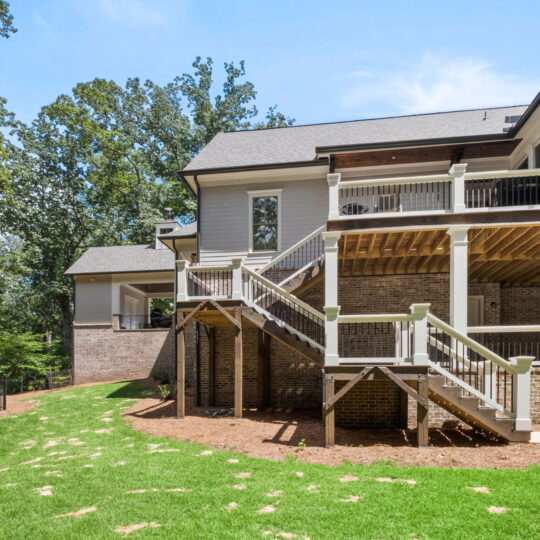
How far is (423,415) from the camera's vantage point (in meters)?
7.87

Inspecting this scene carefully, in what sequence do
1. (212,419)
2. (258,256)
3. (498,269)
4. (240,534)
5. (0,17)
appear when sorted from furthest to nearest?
(0,17) < (258,256) < (498,269) < (212,419) < (240,534)

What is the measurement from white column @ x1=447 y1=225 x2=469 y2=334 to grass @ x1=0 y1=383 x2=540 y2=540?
3517mm

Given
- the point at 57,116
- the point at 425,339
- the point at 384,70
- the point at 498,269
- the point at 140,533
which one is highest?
the point at 57,116

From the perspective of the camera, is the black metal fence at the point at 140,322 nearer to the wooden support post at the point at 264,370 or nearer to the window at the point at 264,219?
the window at the point at 264,219

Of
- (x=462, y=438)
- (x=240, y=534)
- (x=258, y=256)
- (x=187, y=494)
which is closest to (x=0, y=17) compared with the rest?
(x=258, y=256)

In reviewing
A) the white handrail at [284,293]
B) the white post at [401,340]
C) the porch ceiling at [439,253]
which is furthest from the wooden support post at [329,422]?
the porch ceiling at [439,253]

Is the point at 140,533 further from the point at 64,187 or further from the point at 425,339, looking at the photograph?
the point at 64,187

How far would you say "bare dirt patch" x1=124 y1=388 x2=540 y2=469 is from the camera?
279 inches

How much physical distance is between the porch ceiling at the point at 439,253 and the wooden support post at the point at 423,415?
3356 millimetres

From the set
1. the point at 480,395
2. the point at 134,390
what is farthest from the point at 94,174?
the point at 480,395

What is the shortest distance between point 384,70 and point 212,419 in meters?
9.88

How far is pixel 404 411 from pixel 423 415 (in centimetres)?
215

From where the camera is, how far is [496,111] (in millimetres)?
14602

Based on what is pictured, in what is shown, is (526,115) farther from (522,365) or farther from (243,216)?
(243,216)
